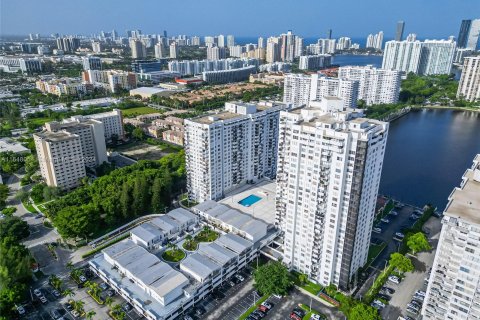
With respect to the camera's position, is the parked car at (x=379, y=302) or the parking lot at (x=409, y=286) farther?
the parked car at (x=379, y=302)

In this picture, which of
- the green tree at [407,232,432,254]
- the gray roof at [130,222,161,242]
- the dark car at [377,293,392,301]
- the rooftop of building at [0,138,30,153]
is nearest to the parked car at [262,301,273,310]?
the dark car at [377,293,392,301]

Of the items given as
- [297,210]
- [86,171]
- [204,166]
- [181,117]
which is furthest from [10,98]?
[297,210]

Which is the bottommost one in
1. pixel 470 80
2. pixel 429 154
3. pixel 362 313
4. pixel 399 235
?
pixel 399 235

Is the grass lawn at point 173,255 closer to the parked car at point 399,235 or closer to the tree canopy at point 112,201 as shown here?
the tree canopy at point 112,201

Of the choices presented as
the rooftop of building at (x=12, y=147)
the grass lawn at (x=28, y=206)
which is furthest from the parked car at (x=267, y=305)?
the rooftop of building at (x=12, y=147)

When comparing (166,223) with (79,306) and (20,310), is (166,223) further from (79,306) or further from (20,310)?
(20,310)

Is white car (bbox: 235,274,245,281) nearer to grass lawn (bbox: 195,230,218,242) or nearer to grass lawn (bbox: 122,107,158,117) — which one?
grass lawn (bbox: 195,230,218,242)

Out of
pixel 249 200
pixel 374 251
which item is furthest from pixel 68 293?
pixel 374 251
